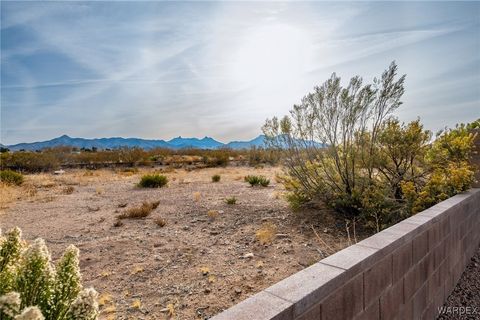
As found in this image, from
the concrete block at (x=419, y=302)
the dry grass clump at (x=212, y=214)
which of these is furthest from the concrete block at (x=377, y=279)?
the dry grass clump at (x=212, y=214)

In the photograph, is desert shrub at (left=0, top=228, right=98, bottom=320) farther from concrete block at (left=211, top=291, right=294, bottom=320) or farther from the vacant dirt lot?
the vacant dirt lot

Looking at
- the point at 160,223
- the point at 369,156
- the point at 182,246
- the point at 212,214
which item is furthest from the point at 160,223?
the point at 369,156

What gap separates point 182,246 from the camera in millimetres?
5086

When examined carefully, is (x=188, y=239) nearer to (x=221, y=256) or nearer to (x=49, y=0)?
(x=221, y=256)

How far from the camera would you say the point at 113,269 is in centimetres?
427

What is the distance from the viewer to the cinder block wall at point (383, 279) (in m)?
1.33

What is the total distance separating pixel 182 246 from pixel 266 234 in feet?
4.54

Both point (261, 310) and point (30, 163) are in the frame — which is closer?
point (261, 310)

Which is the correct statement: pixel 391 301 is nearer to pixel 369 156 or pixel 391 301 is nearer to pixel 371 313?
pixel 371 313

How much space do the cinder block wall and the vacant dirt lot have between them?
1472 mm

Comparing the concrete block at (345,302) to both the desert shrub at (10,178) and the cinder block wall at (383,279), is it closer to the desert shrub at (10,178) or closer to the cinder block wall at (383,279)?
the cinder block wall at (383,279)

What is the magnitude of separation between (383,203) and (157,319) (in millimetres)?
3981

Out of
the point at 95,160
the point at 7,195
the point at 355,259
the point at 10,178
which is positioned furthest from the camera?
the point at 95,160

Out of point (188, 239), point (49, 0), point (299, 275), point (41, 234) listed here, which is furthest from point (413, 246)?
point (49, 0)
